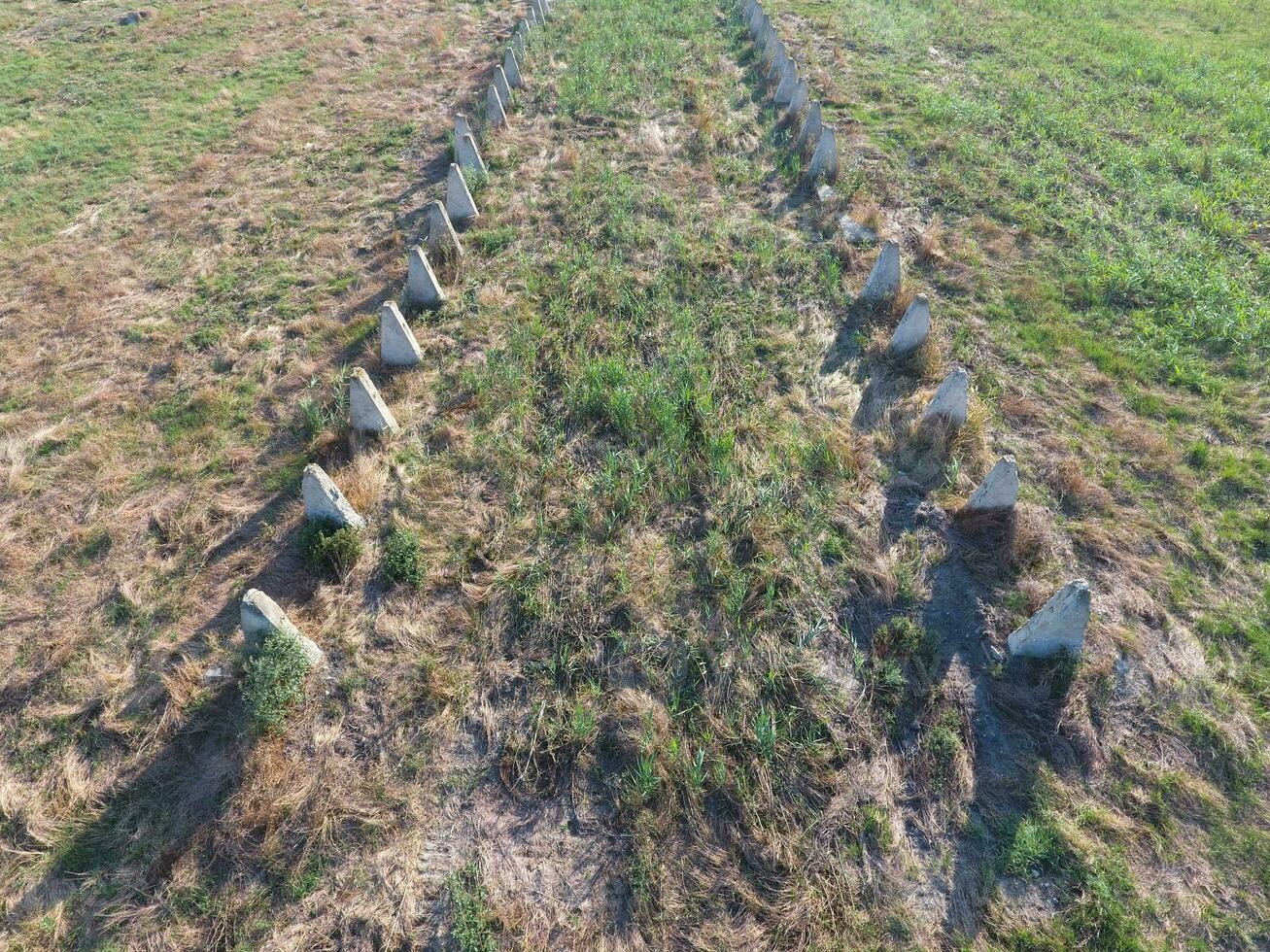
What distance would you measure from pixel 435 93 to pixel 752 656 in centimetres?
1315

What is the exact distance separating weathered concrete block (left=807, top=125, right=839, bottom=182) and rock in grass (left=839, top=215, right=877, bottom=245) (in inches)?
50.4

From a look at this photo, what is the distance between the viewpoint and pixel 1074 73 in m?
12.6

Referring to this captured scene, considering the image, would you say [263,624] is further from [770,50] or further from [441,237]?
[770,50]

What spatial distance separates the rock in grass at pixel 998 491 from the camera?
505cm

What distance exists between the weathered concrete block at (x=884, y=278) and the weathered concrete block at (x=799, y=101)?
5.34 meters

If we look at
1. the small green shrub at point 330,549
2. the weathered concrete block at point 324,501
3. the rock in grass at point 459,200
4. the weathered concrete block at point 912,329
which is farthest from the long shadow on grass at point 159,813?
the rock in grass at point 459,200

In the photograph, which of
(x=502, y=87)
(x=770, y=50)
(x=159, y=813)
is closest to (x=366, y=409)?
(x=159, y=813)

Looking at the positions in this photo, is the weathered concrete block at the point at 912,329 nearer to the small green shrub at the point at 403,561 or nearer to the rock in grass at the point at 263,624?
the small green shrub at the point at 403,561

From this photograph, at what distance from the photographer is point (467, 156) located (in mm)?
9781

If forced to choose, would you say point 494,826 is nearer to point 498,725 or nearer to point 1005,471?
point 498,725

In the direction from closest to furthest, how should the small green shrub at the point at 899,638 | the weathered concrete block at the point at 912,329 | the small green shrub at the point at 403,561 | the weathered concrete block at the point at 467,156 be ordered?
the small green shrub at the point at 899,638, the small green shrub at the point at 403,561, the weathered concrete block at the point at 912,329, the weathered concrete block at the point at 467,156

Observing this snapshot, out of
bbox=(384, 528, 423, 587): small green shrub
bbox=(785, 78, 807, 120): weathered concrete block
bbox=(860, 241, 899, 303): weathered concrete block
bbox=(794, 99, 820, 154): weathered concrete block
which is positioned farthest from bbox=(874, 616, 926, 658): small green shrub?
bbox=(785, 78, 807, 120): weathered concrete block

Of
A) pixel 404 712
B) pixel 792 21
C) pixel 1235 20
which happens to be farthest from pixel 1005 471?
pixel 1235 20

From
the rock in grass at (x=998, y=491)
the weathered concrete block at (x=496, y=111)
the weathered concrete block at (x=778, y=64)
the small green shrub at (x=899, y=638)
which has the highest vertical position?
the weathered concrete block at (x=496, y=111)
